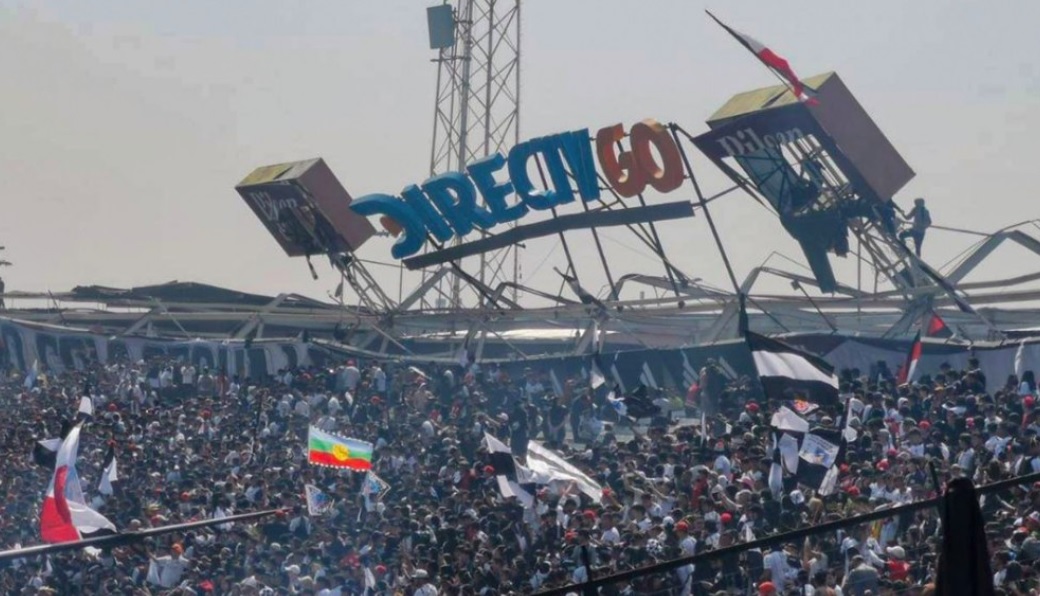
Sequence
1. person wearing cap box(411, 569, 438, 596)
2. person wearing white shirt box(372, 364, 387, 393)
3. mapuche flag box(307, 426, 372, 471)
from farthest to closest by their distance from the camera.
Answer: person wearing white shirt box(372, 364, 387, 393)
mapuche flag box(307, 426, 372, 471)
person wearing cap box(411, 569, 438, 596)

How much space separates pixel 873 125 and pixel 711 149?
2282 mm

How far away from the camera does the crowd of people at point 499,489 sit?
11.3 meters

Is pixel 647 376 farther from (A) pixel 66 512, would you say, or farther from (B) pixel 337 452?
(A) pixel 66 512

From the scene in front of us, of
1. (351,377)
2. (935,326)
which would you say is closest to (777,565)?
(935,326)

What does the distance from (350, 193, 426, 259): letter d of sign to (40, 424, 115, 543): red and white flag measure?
46.7 ft

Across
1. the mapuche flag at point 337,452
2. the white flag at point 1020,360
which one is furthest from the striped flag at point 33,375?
the white flag at point 1020,360

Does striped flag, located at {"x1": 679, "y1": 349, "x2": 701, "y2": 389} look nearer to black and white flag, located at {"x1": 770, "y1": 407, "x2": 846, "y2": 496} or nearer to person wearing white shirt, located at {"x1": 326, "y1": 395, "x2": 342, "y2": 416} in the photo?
person wearing white shirt, located at {"x1": 326, "y1": 395, "x2": 342, "y2": 416}

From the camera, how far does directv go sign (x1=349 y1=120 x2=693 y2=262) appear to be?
23.6 meters

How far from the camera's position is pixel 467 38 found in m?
37.4

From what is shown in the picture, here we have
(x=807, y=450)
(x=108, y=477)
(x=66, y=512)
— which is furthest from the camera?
(x=108, y=477)

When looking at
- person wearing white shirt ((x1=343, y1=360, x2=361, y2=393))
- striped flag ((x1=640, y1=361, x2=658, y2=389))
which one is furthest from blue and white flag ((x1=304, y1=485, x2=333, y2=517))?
person wearing white shirt ((x1=343, y1=360, x2=361, y2=393))

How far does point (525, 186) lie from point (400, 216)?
9.54 ft

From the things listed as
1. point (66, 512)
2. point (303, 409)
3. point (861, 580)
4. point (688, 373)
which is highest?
point (688, 373)

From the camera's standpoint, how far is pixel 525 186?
24922 millimetres
